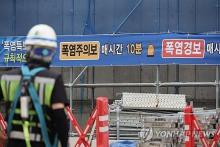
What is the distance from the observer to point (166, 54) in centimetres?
1373

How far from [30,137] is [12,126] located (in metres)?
0.21

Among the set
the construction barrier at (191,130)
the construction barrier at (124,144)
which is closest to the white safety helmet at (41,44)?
the construction barrier at (191,130)

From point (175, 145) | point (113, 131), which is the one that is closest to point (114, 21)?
point (113, 131)

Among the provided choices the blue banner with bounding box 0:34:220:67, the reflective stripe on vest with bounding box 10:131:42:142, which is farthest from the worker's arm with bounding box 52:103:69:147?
the blue banner with bounding box 0:34:220:67

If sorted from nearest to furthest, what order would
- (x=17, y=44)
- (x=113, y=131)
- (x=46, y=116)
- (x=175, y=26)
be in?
(x=46, y=116) < (x=113, y=131) < (x=17, y=44) < (x=175, y=26)

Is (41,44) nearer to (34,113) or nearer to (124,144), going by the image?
(34,113)

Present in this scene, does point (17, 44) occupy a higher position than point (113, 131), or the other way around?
point (17, 44)

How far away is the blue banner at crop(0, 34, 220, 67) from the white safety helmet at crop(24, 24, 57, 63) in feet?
30.4

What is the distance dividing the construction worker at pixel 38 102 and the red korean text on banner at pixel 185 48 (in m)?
9.26

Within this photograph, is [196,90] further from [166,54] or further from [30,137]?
[30,137]

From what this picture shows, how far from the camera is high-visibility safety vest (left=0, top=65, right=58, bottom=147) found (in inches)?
178

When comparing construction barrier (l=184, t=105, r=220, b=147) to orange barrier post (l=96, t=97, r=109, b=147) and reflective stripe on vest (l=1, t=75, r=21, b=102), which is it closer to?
orange barrier post (l=96, t=97, r=109, b=147)

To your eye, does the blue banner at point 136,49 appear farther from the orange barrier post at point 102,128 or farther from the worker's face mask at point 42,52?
the worker's face mask at point 42,52

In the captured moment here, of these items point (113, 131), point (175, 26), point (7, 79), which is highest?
point (175, 26)
